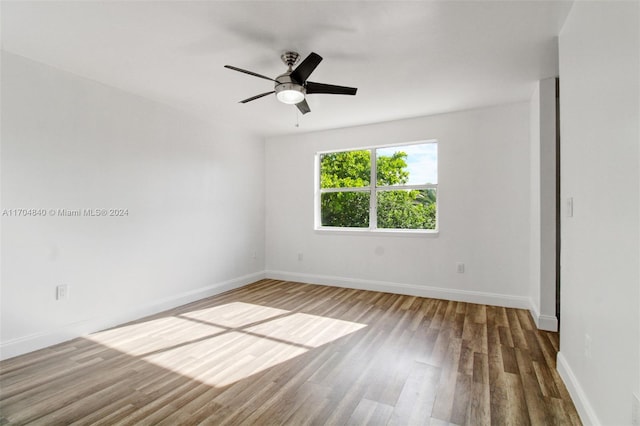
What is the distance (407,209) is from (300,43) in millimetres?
2917

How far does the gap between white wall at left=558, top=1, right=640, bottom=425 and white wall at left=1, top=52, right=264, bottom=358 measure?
3.97m

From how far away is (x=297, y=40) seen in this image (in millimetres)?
2410

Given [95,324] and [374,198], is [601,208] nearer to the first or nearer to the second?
[374,198]

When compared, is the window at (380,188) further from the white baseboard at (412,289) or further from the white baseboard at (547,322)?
the white baseboard at (547,322)

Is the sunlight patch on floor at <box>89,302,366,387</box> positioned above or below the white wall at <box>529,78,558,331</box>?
below

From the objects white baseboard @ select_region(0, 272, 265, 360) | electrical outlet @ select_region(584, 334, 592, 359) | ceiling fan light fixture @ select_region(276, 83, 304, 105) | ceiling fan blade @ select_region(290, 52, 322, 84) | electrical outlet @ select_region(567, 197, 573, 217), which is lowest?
white baseboard @ select_region(0, 272, 265, 360)

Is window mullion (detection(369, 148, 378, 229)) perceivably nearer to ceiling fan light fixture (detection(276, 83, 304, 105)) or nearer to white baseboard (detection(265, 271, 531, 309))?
white baseboard (detection(265, 271, 531, 309))

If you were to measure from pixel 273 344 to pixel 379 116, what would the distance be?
3.17 m

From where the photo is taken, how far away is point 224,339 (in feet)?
9.70

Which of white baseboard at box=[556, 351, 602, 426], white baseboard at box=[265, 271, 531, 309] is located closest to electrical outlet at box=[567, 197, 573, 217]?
white baseboard at box=[556, 351, 602, 426]

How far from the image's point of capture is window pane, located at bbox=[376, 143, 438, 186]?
447cm

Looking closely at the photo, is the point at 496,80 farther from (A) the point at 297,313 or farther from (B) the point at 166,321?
(B) the point at 166,321

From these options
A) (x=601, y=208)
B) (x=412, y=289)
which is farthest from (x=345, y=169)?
(x=601, y=208)

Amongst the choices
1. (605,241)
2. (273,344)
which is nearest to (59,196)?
(273,344)
